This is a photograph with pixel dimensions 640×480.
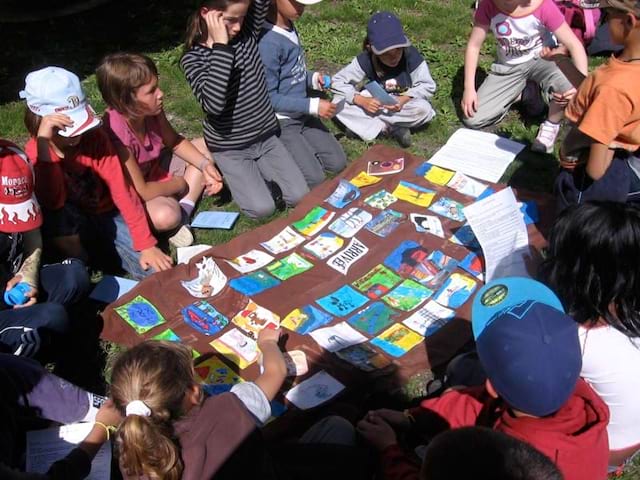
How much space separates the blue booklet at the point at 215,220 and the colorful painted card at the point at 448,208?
1265 millimetres

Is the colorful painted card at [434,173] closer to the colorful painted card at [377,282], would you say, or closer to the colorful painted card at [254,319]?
the colorful painted card at [377,282]

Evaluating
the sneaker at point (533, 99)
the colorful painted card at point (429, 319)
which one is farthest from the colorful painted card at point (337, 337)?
the sneaker at point (533, 99)

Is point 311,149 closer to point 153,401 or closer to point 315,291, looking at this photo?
point 315,291

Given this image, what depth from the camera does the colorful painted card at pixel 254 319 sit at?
3.42m

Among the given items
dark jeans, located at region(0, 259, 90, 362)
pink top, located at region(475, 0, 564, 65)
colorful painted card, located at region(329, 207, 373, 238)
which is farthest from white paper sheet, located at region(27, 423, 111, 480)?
pink top, located at region(475, 0, 564, 65)

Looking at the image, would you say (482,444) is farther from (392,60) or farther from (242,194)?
(392,60)

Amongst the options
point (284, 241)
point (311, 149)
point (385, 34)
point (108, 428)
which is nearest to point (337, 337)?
point (284, 241)

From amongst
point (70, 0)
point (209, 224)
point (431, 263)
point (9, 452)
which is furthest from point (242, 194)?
point (70, 0)

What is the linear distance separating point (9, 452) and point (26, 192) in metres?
1.20

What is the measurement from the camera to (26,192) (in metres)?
3.00

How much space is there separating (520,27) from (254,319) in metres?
2.92

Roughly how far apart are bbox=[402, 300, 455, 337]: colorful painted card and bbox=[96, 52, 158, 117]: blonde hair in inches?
78.1

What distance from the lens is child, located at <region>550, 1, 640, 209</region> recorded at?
3.05 m

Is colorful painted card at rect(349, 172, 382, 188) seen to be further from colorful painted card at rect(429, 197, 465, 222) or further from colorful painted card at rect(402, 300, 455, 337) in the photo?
colorful painted card at rect(402, 300, 455, 337)
